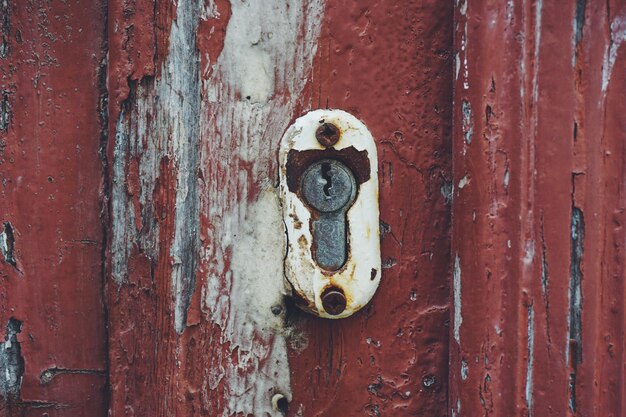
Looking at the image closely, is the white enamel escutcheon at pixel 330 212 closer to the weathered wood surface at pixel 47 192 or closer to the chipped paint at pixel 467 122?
the chipped paint at pixel 467 122

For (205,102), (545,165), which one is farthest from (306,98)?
(545,165)

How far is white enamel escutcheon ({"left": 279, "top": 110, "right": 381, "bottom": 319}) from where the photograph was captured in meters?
0.44

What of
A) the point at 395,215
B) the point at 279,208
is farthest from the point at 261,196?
the point at 395,215

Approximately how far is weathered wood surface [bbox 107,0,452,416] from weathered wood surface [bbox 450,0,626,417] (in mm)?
54

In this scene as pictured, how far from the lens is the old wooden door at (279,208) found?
0.41 m

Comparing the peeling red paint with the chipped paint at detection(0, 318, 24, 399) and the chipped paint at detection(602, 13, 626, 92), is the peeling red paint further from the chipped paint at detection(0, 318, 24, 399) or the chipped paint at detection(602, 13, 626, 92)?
the chipped paint at detection(0, 318, 24, 399)

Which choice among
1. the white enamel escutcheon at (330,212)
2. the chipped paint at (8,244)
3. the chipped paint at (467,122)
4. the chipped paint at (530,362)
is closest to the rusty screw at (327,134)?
the white enamel escutcheon at (330,212)

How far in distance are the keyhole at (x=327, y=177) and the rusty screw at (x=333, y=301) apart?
0.08 meters

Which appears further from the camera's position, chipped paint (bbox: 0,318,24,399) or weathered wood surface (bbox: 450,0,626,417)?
chipped paint (bbox: 0,318,24,399)

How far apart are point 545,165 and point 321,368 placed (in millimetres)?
257

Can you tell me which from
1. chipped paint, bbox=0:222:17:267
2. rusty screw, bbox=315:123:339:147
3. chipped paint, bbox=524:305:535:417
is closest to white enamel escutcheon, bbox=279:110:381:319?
rusty screw, bbox=315:123:339:147

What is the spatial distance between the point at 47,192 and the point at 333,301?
0.99ft

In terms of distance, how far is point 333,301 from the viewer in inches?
17.3

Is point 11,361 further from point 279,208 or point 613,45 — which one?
point 613,45
